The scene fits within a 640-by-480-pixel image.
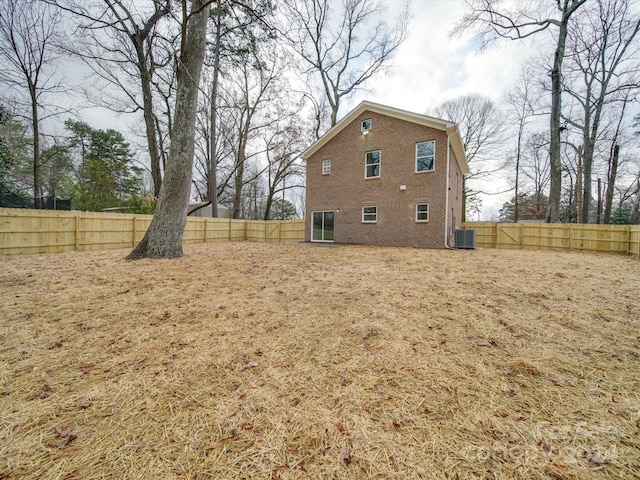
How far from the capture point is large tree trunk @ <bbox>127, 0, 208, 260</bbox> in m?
6.40

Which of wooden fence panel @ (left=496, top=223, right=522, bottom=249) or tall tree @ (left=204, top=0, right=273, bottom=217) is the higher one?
tall tree @ (left=204, top=0, right=273, bottom=217)

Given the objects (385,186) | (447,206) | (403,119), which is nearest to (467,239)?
Answer: (447,206)

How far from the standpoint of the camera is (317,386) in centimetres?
172

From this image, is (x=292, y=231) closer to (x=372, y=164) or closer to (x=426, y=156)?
(x=372, y=164)

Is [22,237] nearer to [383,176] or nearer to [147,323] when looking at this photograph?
[147,323]

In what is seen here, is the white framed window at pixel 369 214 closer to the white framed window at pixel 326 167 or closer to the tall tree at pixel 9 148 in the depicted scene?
the white framed window at pixel 326 167

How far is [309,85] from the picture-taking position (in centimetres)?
1769

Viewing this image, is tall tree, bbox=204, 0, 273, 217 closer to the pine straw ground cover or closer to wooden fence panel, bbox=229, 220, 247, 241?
wooden fence panel, bbox=229, 220, 247, 241

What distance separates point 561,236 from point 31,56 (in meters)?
25.6

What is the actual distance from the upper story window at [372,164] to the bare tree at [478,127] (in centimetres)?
1048

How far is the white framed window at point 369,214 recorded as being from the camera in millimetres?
12164

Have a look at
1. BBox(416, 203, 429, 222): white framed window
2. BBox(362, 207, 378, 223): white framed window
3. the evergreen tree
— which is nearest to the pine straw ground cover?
BBox(416, 203, 429, 222): white framed window

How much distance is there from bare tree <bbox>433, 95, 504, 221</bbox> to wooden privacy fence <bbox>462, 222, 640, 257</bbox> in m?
6.15

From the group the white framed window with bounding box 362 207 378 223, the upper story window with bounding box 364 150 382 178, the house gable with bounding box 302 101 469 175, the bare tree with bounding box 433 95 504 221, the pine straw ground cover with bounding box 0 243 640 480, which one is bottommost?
the pine straw ground cover with bounding box 0 243 640 480
